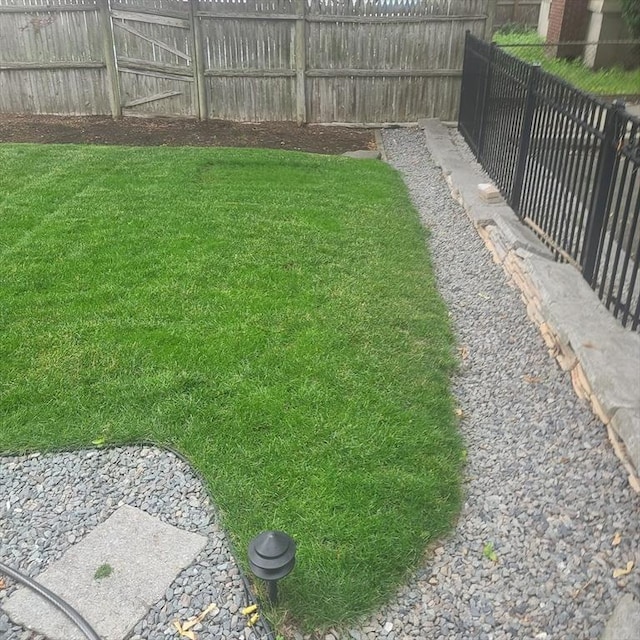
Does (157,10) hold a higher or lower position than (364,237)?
higher

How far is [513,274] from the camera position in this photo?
5070 millimetres

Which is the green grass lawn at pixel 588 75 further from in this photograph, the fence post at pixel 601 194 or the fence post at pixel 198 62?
the fence post at pixel 601 194

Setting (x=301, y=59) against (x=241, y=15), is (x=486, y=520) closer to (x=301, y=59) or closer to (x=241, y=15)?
(x=301, y=59)

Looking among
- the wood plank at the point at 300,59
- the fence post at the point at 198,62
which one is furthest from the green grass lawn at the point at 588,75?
the fence post at the point at 198,62

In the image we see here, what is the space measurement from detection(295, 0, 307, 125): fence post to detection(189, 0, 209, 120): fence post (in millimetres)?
1396

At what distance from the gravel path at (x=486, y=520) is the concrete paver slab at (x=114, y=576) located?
0.05 meters

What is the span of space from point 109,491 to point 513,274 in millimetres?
3317

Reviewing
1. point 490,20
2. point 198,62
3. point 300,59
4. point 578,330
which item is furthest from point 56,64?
point 578,330

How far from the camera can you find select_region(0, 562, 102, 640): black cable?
2.37 meters

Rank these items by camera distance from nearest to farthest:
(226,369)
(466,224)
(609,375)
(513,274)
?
(609,375) → (226,369) → (513,274) → (466,224)

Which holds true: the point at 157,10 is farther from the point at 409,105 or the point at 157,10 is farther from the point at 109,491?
the point at 109,491

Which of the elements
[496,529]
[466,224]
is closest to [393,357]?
[496,529]

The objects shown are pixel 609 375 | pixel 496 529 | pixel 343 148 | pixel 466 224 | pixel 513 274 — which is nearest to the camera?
pixel 496 529

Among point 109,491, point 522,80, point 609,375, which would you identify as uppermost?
point 522,80
